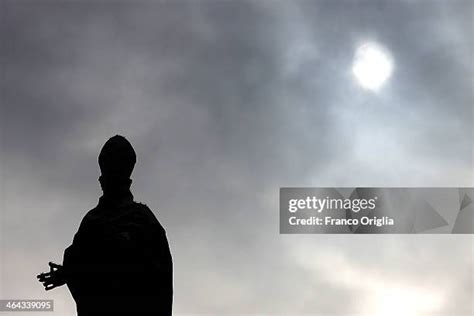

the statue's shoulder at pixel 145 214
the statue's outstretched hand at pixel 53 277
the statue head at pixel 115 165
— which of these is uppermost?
the statue head at pixel 115 165

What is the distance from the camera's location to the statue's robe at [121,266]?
906 cm

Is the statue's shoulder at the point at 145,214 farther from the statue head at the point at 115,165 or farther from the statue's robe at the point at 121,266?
the statue head at the point at 115,165

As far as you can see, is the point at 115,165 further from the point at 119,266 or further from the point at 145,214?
the point at 119,266

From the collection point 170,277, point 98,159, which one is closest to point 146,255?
point 170,277

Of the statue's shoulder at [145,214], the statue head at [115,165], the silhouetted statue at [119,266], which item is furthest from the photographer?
the statue head at [115,165]

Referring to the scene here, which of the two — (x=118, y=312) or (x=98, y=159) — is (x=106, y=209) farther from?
(x=118, y=312)

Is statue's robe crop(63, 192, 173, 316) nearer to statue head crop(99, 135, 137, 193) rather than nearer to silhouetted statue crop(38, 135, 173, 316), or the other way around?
silhouetted statue crop(38, 135, 173, 316)

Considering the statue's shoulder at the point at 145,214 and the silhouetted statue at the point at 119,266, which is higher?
the statue's shoulder at the point at 145,214

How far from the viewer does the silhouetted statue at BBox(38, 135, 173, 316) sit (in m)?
9.06

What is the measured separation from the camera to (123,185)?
31.9 feet

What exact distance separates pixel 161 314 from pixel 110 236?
1.38 meters

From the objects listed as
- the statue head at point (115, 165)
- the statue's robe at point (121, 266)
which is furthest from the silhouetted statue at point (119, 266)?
the statue head at point (115, 165)

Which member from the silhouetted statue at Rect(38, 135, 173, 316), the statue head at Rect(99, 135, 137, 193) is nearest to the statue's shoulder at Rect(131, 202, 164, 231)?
the silhouetted statue at Rect(38, 135, 173, 316)

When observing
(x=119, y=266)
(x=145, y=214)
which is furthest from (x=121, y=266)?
(x=145, y=214)
